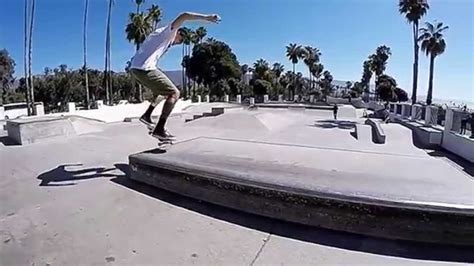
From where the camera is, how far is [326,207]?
9.56 ft

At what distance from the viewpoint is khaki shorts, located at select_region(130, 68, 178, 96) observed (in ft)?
14.7

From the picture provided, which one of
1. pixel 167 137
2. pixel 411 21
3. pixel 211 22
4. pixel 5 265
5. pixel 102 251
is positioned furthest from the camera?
pixel 411 21

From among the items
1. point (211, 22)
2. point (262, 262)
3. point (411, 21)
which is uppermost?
point (411, 21)

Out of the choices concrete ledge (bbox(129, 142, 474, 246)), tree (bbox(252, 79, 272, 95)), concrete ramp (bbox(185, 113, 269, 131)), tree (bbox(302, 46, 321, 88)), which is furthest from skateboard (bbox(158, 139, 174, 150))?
tree (bbox(302, 46, 321, 88))

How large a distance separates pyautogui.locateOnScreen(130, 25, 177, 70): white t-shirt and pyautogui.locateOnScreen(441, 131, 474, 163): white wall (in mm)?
8192

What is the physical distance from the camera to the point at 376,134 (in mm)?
10953

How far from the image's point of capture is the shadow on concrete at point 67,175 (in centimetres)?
436

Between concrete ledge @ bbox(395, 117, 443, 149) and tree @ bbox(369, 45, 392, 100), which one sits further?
tree @ bbox(369, 45, 392, 100)

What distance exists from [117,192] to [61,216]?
0.76 meters

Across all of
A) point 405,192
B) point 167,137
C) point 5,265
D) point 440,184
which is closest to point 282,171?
point 405,192

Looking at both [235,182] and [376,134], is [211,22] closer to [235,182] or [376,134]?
[235,182]

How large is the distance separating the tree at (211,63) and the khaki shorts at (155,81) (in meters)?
46.9

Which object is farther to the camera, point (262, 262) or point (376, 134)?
point (376, 134)

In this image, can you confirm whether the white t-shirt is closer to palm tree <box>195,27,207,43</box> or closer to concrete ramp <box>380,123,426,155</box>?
concrete ramp <box>380,123,426,155</box>
